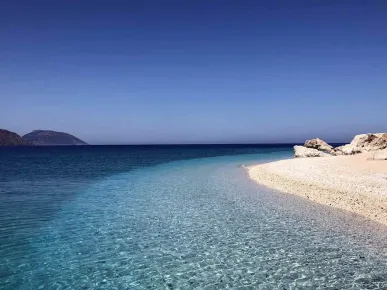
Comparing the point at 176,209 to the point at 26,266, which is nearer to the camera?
the point at 26,266

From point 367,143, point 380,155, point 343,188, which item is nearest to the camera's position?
point 343,188

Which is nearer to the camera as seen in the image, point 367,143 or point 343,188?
point 343,188

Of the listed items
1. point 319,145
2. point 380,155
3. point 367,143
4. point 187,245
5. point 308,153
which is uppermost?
point 367,143

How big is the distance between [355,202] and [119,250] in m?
16.8

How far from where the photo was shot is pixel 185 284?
417 inches

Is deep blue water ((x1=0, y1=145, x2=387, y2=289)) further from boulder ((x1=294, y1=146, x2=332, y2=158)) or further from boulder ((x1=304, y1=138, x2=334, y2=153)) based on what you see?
boulder ((x1=304, y1=138, x2=334, y2=153))

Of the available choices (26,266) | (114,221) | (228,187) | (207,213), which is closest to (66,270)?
(26,266)

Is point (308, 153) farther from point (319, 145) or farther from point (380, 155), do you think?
point (380, 155)

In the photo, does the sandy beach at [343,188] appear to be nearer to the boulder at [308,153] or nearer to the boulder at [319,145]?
the boulder at [308,153]

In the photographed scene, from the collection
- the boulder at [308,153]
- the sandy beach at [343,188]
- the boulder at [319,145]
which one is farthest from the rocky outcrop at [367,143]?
the sandy beach at [343,188]

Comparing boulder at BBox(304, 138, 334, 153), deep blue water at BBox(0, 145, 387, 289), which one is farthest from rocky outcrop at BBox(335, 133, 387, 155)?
deep blue water at BBox(0, 145, 387, 289)

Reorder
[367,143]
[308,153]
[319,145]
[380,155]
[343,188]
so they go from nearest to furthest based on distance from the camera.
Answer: [343,188] → [380,155] → [367,143] → [308,153] → [319,145]

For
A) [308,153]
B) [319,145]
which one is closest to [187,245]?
[308,153]

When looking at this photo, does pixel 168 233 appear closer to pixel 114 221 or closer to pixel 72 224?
pixel 114 221
